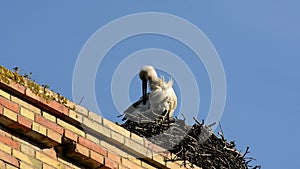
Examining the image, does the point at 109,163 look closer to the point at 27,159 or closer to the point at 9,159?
the point at 27,159

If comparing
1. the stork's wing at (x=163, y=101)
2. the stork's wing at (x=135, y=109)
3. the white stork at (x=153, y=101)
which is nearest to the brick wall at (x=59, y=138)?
the white stork at (x=153, y=101)

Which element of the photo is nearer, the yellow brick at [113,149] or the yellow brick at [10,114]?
the yellow brick at [10,114]

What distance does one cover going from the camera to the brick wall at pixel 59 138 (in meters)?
10.3

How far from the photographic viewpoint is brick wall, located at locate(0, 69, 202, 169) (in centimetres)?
1027

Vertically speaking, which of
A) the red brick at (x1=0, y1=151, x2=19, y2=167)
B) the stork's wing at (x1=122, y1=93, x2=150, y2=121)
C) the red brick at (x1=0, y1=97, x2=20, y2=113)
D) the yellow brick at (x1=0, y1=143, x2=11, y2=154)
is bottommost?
the red brick at (x1=0, y1=151, x2=19, y2=167)

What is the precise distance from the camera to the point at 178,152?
13047mm

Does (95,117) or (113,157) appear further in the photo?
(95,117)

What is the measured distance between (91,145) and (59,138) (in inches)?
16.5

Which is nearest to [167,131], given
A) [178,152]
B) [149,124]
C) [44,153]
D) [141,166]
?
[149,124]

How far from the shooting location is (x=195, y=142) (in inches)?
569

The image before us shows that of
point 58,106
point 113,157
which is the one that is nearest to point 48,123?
point 58,106

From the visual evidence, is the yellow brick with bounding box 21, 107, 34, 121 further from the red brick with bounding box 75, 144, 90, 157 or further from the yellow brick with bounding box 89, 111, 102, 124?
the yellow brick with bounding box 89, 111, 102, 124

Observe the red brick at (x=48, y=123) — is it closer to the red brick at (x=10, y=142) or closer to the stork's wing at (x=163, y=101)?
the red brick at (x=10, y=142)

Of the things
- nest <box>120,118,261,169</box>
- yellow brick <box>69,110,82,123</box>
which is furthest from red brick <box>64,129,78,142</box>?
nest <box>120,118,261,169</box>
